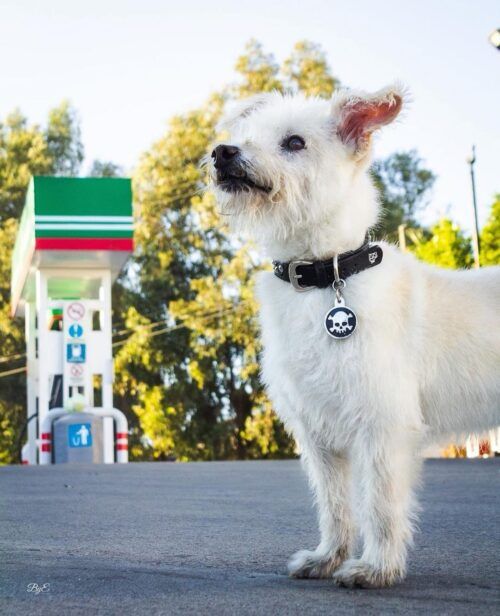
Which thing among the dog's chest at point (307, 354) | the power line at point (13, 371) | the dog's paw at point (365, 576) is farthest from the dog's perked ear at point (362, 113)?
the power line at point (13, 371)

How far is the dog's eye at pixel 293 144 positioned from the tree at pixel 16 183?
3829 centimetres

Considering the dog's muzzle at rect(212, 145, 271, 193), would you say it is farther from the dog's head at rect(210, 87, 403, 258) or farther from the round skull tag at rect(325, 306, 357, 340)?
the round skull tag at rect(325, 306, 357, 340)

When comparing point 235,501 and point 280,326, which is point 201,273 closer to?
point 235,501

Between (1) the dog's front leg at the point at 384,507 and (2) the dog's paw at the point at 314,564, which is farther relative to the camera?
(2) the dog's paw at the point at 314,564

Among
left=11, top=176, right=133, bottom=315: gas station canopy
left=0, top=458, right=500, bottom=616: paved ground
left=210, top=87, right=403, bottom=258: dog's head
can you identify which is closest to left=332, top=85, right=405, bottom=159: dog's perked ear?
left=210, top=87, right=403, bottom=258: dog's head

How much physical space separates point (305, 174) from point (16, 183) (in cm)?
4206

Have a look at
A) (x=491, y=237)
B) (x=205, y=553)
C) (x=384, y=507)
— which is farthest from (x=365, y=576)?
(x=491, y=237)

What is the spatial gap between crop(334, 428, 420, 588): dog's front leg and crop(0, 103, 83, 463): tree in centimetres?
3842

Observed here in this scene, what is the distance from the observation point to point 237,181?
439cm

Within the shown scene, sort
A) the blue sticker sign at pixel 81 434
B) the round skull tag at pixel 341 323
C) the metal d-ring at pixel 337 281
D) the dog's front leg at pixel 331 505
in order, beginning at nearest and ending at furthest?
the round skull tag at pixel 341 323 < the metal d-ring at pixel 337 281 < the dog's front leg at pixel 331 505 < the blue sticker sign at pixel 81 434

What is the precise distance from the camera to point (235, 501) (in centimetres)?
891

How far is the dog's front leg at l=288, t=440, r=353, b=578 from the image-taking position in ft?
15.1

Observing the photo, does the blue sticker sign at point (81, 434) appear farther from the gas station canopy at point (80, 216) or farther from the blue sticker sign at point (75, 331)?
the gas station canopy at point (80, 216)

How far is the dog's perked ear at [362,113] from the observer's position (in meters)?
4.43
